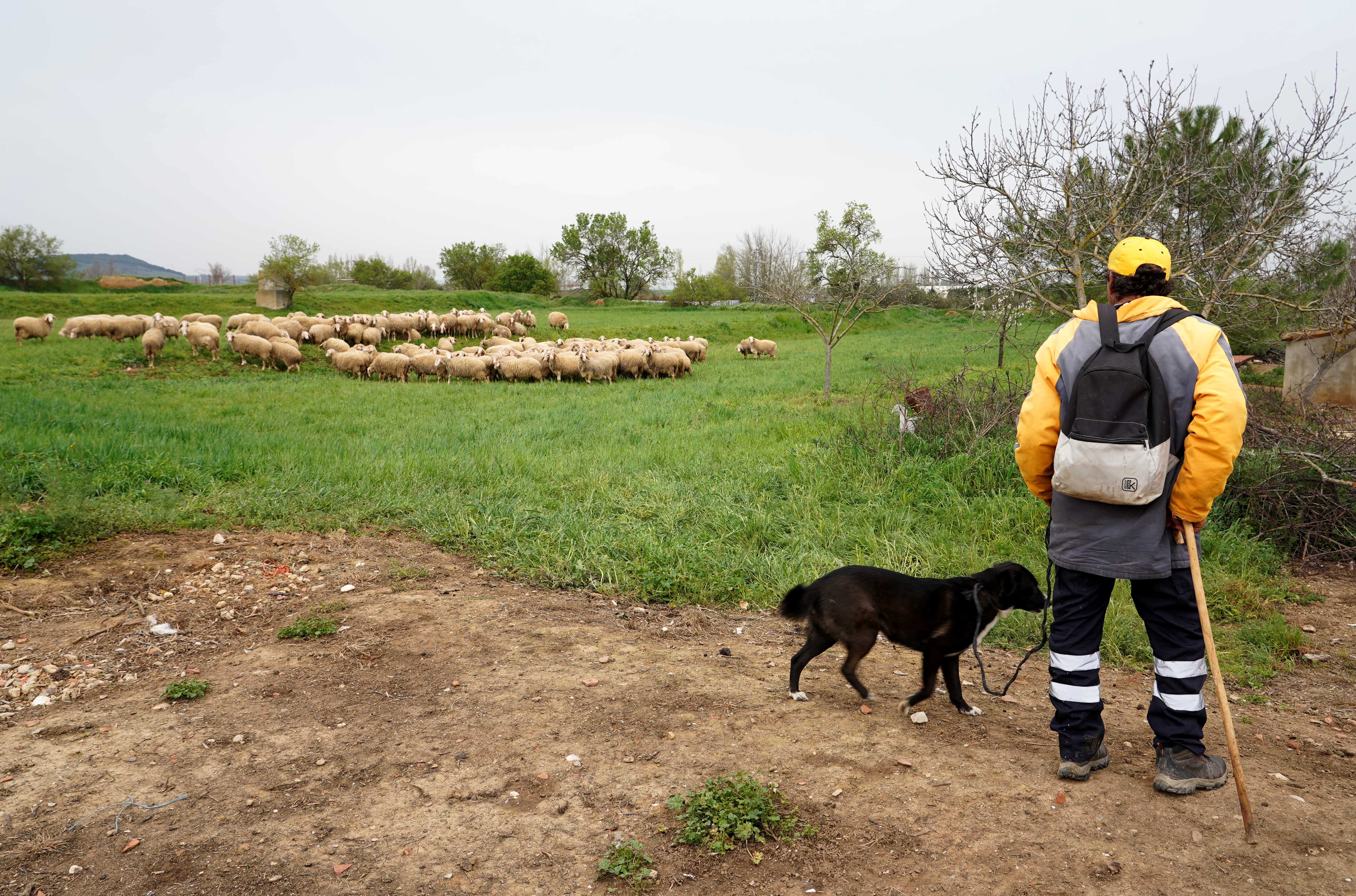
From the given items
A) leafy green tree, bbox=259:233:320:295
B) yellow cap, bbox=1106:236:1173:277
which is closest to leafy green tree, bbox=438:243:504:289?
leafy green tree, bbox=259:233:320:295

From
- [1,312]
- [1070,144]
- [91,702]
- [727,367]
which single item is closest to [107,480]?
[91,702]

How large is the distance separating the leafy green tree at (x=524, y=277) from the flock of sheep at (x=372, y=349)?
34.0 m

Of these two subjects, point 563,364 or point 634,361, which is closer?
point 563,364

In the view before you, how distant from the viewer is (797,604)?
3939mm

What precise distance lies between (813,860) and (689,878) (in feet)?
1.52

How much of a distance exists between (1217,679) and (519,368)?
60.2 ft

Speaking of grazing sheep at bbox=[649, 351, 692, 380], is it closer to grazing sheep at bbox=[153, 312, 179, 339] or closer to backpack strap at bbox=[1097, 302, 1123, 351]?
grazing sheep at bbox=[153, 312, 179, 339]

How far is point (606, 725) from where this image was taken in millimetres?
3750

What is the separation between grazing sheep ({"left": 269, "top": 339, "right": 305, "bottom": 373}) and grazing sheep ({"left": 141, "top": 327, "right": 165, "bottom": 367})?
234cm

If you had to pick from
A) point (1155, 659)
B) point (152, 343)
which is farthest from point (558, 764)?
point (152, 343)

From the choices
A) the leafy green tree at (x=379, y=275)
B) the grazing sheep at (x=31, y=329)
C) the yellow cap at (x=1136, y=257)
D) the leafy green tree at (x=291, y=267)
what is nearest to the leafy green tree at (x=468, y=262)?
the leafy green tree at (x=379, y=275)

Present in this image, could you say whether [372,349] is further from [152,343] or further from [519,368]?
[152,343]

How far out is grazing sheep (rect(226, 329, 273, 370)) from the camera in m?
18.7

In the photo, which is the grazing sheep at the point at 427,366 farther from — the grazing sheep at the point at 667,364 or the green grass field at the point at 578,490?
the grazing sheep at the point at 667,364
